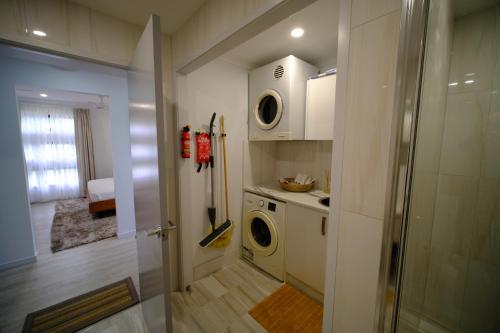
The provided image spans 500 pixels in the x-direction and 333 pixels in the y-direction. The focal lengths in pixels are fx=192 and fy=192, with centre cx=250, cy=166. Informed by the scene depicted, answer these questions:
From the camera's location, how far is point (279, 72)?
1.98 metres

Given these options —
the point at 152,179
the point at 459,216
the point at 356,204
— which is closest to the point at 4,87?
the point at 152,179

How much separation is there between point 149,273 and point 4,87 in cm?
292

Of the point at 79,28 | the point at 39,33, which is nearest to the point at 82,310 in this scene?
the point at 39,33

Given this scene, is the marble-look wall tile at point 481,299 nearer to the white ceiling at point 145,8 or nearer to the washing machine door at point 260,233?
the washing machine door at point 260,233

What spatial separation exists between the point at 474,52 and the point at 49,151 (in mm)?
6956

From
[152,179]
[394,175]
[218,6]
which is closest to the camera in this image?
[394,175]

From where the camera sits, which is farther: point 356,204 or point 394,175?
point 356,204

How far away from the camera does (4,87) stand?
2.25 m

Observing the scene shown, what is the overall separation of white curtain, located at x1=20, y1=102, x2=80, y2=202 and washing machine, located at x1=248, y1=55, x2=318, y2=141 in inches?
209

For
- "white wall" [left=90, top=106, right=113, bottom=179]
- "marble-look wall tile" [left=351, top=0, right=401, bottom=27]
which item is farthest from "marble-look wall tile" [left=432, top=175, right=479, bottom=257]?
"white wall" [left=90, top=106, right=113, bottom=179]

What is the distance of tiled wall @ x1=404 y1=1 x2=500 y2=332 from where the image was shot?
729 millimetres

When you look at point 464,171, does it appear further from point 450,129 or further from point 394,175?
point 394,175

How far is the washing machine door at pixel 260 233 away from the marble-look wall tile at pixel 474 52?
5.47 ft

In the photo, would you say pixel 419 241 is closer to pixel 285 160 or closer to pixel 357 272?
pixel 357 272
